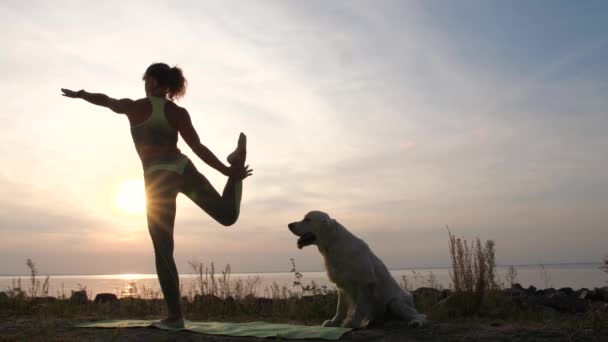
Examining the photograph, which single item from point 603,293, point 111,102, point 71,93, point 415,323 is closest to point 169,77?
point 111,102

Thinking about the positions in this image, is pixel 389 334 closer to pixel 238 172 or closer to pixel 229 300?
pixel 238 172

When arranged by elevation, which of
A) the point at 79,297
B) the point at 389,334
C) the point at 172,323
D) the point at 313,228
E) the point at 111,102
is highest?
the point at 111,102

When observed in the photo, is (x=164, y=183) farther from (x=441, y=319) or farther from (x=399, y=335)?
(x=441, y=319)

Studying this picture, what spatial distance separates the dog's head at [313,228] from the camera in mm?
6289

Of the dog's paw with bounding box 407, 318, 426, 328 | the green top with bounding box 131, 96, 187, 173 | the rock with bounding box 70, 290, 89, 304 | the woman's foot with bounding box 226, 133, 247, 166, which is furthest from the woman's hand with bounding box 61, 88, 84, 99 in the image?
the rock with bounding box 70, 290, 89, 304

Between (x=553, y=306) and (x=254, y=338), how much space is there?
6170 millimetres

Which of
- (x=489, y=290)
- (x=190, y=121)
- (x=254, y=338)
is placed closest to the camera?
(x=254, y=338)

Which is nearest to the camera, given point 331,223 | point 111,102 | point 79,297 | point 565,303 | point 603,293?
point 111,102

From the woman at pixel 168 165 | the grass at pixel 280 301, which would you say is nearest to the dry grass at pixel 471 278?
the grass at pixel 280 301

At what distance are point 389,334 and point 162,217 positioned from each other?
2.56 m

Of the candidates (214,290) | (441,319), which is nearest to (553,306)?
(441,319)

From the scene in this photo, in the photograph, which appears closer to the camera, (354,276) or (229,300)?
(354,276)

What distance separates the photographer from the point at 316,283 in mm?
9008

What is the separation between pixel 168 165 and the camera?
5234mm
